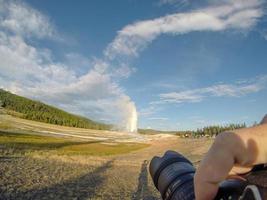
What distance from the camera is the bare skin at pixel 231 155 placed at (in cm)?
158

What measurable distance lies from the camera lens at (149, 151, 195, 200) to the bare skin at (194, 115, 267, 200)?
2.16 feet

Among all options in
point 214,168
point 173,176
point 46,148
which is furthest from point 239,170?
point 46,148

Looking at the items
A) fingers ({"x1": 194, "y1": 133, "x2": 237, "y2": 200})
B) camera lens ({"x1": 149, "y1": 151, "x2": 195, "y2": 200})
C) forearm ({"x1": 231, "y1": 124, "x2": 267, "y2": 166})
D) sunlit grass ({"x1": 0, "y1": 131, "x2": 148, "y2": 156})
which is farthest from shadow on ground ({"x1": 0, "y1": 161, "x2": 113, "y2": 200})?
sunlit grass ({"x1": 0, "y1": 131, "x2": 148, "y2": 156})

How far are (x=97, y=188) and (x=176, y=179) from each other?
10239 mm

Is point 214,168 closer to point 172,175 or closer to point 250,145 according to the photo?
point 250,145

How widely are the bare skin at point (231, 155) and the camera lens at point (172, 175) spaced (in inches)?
25.9

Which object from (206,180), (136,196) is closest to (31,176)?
(136,196)

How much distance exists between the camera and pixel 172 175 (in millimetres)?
2645

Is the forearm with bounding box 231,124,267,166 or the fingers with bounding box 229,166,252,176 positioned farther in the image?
the fingers with bounding box 229,166,252,176

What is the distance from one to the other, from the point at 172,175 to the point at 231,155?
1.08 m

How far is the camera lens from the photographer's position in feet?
8.10

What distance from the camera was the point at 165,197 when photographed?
2686 millimetres

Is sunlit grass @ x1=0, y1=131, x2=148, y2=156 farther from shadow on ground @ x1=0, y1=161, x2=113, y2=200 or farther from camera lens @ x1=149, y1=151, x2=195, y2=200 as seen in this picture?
camera lens @ x1=149, y1=151, x2=195, y2=200

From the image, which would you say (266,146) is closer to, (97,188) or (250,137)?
(250,137)
